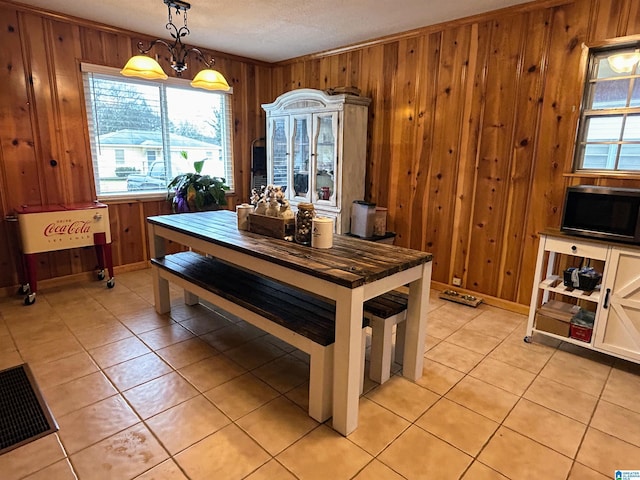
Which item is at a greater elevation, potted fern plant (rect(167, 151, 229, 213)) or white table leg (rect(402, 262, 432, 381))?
potted fern plant (rect(167, 151, 229, 213))

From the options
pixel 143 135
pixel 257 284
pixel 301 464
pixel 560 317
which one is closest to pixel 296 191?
pixel 143 135

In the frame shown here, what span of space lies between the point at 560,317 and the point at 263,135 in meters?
4.01

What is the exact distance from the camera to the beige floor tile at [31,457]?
1.63 meters

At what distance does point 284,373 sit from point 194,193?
2509mm

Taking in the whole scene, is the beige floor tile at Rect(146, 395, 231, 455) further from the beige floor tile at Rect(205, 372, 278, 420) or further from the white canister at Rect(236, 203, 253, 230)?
the white canister at Rect(236, 203, 253, 230)

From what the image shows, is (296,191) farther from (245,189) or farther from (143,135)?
(143,135)

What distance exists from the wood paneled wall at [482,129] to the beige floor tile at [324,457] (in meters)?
2.29

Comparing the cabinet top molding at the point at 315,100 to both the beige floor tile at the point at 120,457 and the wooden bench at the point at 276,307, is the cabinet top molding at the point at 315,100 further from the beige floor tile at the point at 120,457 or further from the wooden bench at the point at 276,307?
the beige floor tile at the point at 120,457

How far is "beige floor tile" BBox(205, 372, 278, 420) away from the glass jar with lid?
876 mm

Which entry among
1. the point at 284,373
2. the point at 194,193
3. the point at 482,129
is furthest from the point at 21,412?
the point at 482,129

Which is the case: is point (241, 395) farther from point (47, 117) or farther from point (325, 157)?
point (47, 117)

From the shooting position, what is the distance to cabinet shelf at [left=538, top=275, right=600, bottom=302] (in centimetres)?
254

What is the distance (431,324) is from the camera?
3.12 m

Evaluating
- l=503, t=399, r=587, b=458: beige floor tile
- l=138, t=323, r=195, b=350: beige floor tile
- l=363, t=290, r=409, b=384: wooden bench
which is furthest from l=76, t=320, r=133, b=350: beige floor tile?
l=503, t=399, r=587, b=458: beige floor tile
